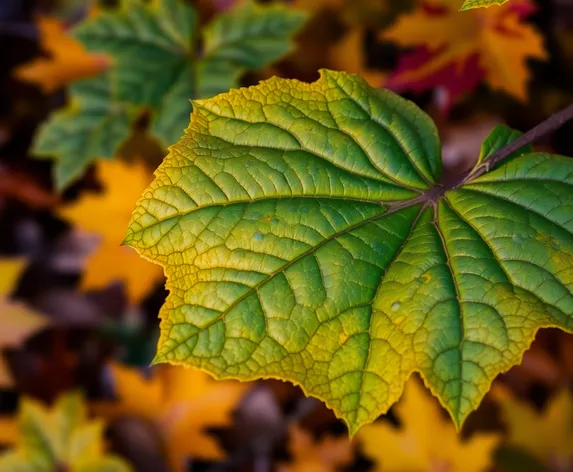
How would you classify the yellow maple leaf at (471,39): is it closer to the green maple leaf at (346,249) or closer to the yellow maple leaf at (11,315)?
the green maple leaf at (346,249)

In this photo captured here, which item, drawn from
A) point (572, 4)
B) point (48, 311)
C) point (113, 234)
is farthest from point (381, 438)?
point (572, 4)

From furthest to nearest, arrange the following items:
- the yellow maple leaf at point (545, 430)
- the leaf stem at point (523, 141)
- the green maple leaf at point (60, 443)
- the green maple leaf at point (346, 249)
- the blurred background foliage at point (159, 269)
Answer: the yellow maple leaf at point (545, 430) → the green maple leaf at point (60, 443) → the blurred background foliage at point (159, 269) → the leaf stem at point (523, 141) → the green maple leaf at point (346, 249)

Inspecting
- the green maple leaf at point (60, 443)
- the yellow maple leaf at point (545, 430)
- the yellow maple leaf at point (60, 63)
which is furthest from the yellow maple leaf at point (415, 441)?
the yellow maple leaf at point (60, 63)

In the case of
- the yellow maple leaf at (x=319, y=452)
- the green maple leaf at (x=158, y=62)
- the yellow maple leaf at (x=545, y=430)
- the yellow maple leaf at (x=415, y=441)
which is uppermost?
the green maple leaf at (x=158, y=62)

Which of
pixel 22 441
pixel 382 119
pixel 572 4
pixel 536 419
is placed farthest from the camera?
pixel 572 4

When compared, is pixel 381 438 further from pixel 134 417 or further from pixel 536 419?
pixel 134 417

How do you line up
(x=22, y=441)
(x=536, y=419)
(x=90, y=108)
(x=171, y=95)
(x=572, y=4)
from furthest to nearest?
1. (x=572, y=4)
2. (x=536, y=419)
3. (x=22, y=441)
4. (x=90, y=108)
5. (x=171, y=95)
